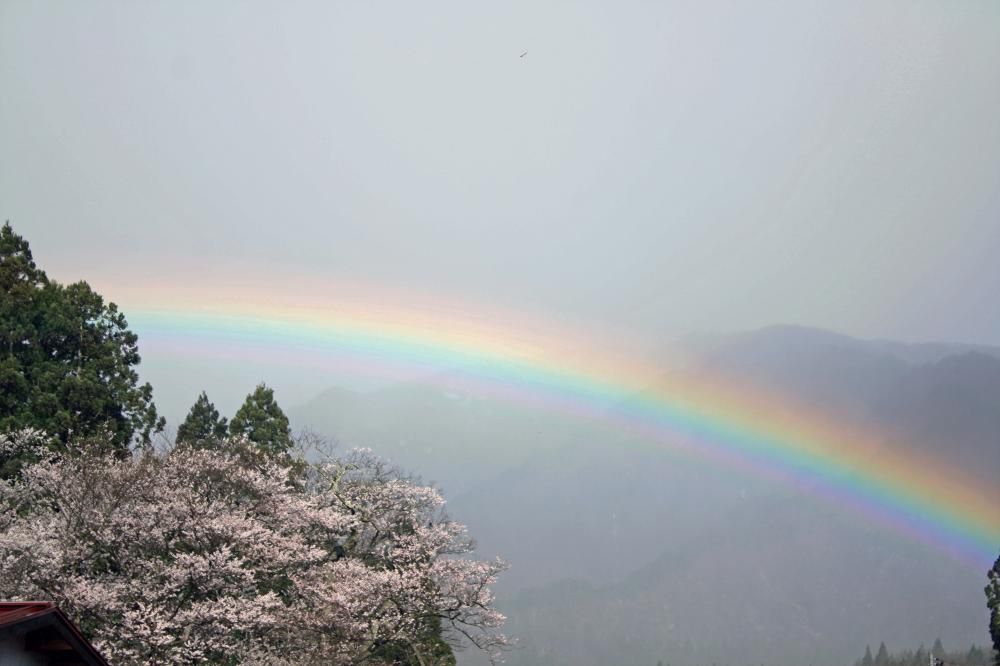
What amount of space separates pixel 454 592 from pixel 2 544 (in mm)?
11447

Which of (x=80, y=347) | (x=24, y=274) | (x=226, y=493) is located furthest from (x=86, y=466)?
(x=24, y=274)

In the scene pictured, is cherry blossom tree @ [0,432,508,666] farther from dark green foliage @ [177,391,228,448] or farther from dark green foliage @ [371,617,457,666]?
dark green foliage @ [177,391,228,448]

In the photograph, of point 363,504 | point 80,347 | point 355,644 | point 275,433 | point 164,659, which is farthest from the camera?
point 275,433

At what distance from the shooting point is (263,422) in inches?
1652

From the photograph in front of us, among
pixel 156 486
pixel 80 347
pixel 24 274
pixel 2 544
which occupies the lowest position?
pixel 2 544

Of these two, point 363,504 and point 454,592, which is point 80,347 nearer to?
point 363,504

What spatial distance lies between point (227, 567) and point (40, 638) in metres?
9.45

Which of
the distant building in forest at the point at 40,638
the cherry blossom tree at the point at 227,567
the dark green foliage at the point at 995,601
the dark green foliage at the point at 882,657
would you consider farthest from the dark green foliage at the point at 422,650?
the dark green foliage at the point at 882,657

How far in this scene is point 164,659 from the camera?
20953 mm

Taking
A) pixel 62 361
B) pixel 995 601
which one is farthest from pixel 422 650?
pixel 995 601

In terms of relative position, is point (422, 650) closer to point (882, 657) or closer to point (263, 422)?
point (263, 422)

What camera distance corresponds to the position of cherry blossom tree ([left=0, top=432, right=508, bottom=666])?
21188 millimetres

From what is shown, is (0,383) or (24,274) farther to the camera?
(24,274)

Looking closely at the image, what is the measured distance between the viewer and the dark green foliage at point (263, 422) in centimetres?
4088
